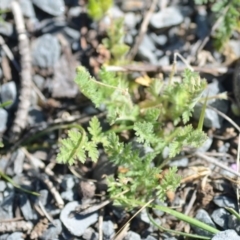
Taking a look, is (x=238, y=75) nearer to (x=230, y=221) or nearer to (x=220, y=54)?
(x=220, y=54)

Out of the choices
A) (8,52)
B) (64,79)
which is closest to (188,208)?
(64,79)

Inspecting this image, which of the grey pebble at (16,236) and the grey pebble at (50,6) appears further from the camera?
the grey pebble at (50,6)

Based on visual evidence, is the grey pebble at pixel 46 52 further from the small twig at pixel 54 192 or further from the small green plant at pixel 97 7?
the small twig at pixel 54 192

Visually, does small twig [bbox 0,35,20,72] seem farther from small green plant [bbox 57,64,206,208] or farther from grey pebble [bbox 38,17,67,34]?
small green plant [bbox 57,64,206,208]

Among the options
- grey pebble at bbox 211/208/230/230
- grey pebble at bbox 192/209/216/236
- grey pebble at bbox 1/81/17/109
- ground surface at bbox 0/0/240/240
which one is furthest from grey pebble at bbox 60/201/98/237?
grey pebble at bbox 1/81/17/109

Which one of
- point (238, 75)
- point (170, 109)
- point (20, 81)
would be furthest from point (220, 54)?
point (20, 81)

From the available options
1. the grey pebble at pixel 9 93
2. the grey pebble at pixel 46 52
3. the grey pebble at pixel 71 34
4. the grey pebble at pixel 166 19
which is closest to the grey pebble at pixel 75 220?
the grey pebble at pixel 9 93
